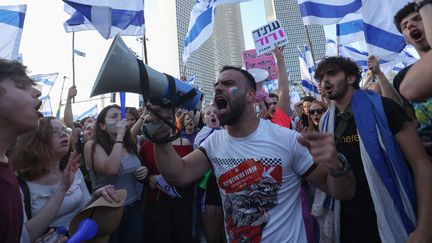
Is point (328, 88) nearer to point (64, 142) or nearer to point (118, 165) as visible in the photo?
point (118, 165)

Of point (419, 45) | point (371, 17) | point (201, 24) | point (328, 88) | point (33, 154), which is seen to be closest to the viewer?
point (419, 45)

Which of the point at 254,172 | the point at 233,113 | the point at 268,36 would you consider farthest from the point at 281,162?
the point at 268,36

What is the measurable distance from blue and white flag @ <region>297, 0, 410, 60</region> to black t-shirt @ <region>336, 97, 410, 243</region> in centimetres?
266

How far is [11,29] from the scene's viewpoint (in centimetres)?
544

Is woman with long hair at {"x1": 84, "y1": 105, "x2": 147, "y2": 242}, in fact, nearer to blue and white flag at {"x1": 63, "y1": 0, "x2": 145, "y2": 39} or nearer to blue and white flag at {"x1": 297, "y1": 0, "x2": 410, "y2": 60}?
blue and white flag at {"x1": 63, "y1": 0, "x2": 145, "y2": 39}

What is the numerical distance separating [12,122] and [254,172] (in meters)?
1.43

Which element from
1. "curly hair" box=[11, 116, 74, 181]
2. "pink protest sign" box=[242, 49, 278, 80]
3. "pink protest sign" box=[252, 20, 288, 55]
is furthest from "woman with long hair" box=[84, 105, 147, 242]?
"pink protest sign" box=[242, 49, 278, 80]

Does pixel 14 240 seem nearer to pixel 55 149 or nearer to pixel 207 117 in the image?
pixel 55 149

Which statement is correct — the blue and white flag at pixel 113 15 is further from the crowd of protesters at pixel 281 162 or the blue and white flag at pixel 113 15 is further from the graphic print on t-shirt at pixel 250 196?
the graphic print on t-shirt at pixel 250 196

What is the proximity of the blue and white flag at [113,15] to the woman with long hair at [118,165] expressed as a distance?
7.33ft

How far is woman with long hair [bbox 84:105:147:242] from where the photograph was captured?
3.25 m

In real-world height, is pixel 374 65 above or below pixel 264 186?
above

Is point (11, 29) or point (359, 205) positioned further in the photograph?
point (11, 29)

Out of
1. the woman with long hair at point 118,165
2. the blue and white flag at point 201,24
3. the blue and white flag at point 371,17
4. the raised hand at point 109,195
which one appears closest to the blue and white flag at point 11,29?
the woman with long hair at point 118,165
